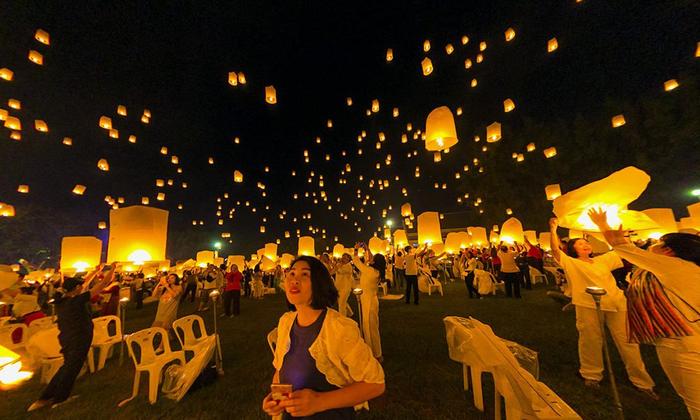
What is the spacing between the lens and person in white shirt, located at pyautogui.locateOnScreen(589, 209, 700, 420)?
2.14 meters

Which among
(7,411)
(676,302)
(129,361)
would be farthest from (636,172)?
(129,361)

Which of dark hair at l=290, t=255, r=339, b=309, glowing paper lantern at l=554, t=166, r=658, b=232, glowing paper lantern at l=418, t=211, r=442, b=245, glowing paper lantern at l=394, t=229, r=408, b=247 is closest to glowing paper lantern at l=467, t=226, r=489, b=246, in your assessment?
glowing paper lantern at l=394, t=229, r=408, b=247

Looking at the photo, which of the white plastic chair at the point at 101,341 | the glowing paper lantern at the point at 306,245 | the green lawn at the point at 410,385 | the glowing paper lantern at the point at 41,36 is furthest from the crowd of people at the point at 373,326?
the glowing paper lantern at the point at 306,245

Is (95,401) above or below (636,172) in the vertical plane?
below

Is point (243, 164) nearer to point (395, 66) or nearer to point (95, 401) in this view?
point (395, 66)

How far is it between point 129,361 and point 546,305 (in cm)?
1280

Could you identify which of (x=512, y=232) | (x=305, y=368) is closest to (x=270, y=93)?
(x=305, y=368)

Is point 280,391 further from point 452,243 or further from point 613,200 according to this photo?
point 452,243

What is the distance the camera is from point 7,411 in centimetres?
426

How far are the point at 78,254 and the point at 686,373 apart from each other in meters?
11.1

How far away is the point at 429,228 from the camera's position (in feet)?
33.6

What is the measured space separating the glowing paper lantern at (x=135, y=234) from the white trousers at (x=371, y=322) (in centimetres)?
409

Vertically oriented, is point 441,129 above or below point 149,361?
above

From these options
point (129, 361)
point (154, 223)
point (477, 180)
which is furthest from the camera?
point (477, 180)
